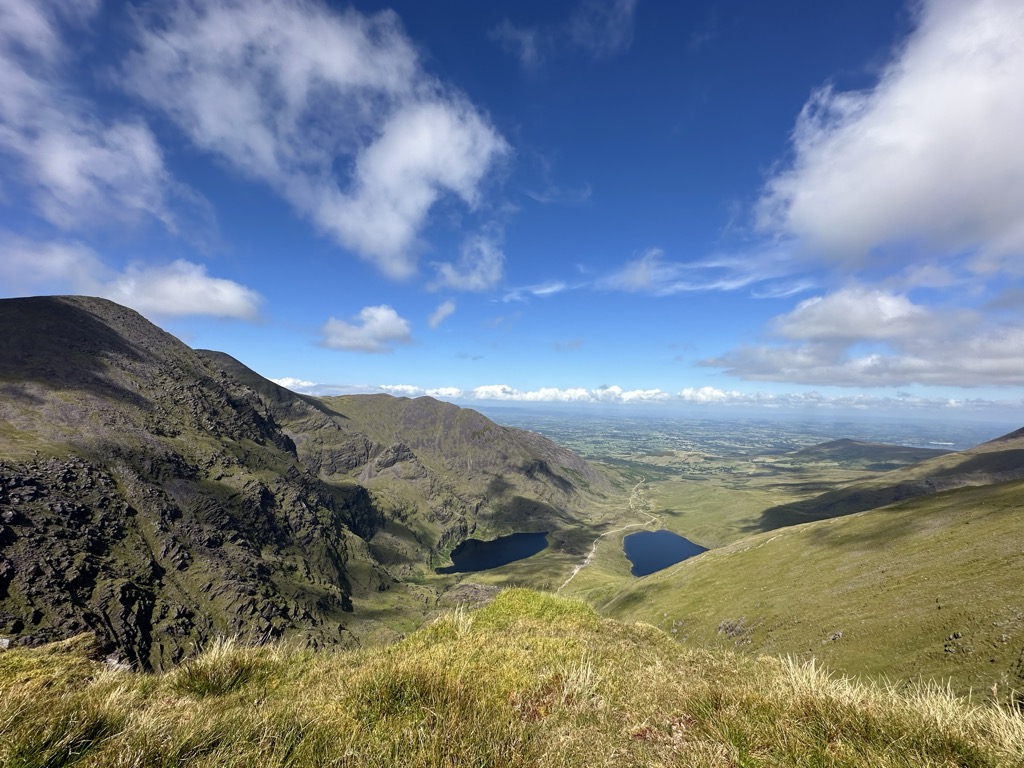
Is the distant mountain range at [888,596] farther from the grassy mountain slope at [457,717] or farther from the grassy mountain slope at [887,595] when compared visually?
the grassy mountain slope at [457,717]

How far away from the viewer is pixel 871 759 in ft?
14.4

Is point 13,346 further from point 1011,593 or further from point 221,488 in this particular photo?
Result: point 1011,593

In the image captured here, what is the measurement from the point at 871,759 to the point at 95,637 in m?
14.2

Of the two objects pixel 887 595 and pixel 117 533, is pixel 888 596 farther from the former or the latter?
pixel 117 533

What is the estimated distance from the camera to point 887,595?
47875mm

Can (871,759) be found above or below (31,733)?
below

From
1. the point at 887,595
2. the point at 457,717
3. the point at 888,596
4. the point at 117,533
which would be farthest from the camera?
the point at 117,533

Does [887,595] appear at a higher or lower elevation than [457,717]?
lower

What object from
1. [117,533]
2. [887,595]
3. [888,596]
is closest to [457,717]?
[888,596]

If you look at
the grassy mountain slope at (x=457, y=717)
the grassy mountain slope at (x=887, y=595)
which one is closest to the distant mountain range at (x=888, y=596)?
the grassy mountain slope at (x=887, y=595)

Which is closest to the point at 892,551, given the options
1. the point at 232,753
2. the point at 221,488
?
the point at 232,753

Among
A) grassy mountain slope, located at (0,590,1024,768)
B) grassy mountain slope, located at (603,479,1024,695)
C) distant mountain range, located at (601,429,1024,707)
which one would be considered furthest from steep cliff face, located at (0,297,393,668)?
grassy mountain slope, located at (0,590,1024,768)

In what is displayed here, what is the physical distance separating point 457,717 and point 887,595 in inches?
2566

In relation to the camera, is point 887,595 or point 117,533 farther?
point 117,533
